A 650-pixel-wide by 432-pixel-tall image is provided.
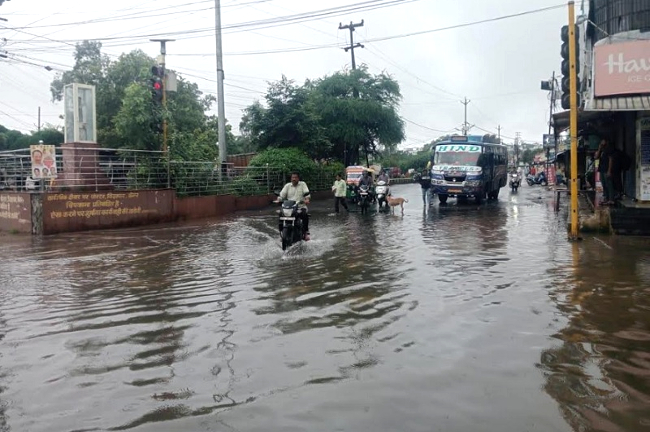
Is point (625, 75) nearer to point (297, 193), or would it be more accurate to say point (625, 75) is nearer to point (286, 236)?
point (297, 193)

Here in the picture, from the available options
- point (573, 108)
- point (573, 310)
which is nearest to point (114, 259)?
point (573, 310)

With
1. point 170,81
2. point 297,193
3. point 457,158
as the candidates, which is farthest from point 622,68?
point 170,81

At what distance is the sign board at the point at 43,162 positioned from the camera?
16.2 meters

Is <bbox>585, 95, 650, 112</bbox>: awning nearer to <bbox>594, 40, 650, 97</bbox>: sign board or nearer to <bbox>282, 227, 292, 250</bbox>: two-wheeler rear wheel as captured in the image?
<bbox>594, 40, 650, 97</bbox>: sign board

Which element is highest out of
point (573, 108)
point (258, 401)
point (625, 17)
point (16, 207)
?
point (625, 17)

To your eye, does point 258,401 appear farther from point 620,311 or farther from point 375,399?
point 620,311

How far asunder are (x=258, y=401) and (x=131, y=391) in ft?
3.18

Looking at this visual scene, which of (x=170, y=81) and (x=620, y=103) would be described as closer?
(x=620, y=103)

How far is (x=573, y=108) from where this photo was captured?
11695 millimetres

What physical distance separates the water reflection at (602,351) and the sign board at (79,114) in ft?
47.5

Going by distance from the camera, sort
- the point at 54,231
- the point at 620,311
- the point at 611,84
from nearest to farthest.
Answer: the point at 620,311, the point at 611,84, the point at 54,231

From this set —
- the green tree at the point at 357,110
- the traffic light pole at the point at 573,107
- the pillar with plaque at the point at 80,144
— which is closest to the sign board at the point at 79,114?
the pillar with plaque at the point at 80,144

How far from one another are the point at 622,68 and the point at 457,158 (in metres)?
12.7

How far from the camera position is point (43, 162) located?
16.3 metres
